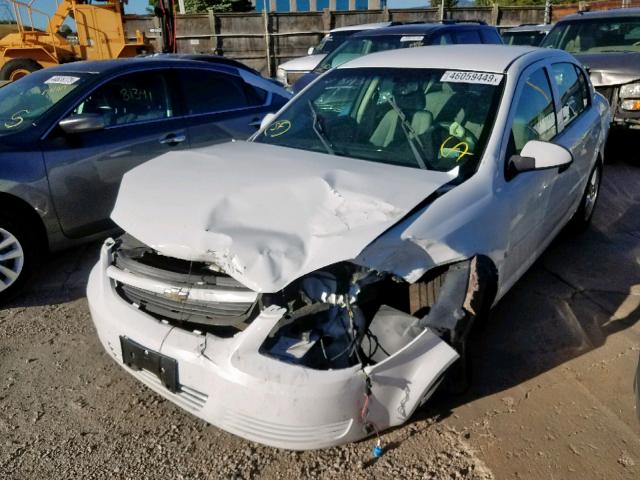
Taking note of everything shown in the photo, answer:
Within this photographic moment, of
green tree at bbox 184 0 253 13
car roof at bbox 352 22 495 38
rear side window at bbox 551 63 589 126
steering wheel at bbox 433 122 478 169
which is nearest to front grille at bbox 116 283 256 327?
steering wheel at bbox 433 122 478 169

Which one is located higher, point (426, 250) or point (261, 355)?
point (426, 250)

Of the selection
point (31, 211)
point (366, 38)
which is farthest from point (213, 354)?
point (366, 38)

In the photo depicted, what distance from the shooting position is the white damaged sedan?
7.11 ft

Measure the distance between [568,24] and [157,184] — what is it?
7836 millimetres

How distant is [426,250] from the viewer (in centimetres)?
241

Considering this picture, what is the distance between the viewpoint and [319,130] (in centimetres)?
349

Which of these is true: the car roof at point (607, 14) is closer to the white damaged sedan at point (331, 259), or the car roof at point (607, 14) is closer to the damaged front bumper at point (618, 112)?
the damaged front bumper at point (618, 112)

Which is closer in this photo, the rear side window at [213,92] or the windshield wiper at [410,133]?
the windshield wiper at [410,133]

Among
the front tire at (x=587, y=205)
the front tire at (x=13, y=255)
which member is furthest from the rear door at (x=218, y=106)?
the front tire at (x=587, y=205)

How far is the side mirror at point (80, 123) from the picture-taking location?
13.1 ft

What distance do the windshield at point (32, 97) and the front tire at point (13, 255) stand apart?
0.75m

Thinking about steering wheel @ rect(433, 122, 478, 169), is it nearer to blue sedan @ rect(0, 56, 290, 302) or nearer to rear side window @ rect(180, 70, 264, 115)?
blue sedan @ rect(0, 56, 290, 302)

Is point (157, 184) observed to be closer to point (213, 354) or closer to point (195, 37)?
point (213, 354)

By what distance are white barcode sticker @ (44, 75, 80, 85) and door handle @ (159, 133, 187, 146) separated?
81 cm
